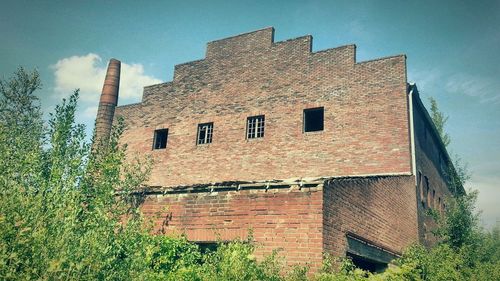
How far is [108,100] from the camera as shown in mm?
18844

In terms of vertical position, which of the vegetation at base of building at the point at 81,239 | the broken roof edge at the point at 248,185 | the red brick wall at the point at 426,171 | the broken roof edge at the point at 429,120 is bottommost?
the vegetation at base of building at the point at 81,239

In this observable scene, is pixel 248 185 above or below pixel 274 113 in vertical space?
below

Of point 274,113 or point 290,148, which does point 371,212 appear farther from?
point 274,113

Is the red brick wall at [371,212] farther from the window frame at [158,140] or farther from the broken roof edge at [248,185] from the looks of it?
the window frame at [158,140]

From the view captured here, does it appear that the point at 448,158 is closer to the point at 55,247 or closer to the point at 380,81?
the point at 380,81

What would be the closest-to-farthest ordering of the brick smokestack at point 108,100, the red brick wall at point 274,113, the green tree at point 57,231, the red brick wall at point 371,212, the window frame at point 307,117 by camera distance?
the green tree at point 57,231
the red brick wall at point 371,212
the red brick wall at point 274,113
the window frame at point 307,117
the brick smokestack at point 108,100

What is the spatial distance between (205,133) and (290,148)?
4304 mm

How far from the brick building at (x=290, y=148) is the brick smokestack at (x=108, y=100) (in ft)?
0.20

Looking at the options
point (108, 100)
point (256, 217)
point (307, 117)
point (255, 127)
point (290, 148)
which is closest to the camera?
point (256, 217)

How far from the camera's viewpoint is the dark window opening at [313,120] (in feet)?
46.6

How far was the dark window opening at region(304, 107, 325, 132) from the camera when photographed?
14.2m

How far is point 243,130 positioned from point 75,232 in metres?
10.7

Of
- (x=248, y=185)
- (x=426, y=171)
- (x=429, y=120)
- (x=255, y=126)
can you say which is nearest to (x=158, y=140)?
(x=255, y=126)

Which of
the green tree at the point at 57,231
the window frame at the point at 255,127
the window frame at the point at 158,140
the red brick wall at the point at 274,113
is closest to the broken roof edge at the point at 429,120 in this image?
the red brick wall at the point at 274,113
